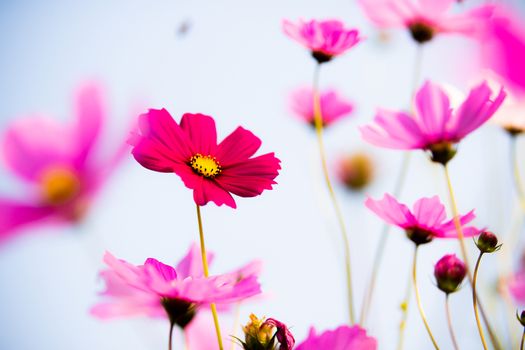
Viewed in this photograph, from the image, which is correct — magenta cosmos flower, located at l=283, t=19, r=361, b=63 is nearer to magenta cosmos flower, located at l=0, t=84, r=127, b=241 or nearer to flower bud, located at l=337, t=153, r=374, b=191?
magenta cosmos flower, located at l=0, t=84, r=127, b=241

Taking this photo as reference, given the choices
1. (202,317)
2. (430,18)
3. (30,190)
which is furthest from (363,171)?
(30,190)

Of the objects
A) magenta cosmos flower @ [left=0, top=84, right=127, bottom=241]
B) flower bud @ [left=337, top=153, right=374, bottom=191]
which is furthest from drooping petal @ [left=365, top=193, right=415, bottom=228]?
flower bud @ [left=337, top=153, right=374, bottom=191]

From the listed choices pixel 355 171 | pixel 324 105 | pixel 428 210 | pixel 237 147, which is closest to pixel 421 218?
pixel 428 210

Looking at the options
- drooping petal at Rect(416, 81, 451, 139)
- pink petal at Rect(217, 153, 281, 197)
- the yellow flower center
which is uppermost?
drooping petal at Rect(416, 81, 451, 139)

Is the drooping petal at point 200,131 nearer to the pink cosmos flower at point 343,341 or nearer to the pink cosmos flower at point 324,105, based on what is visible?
the pink cosmos flower at point 343,341

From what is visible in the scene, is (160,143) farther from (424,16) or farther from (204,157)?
(424,16)
